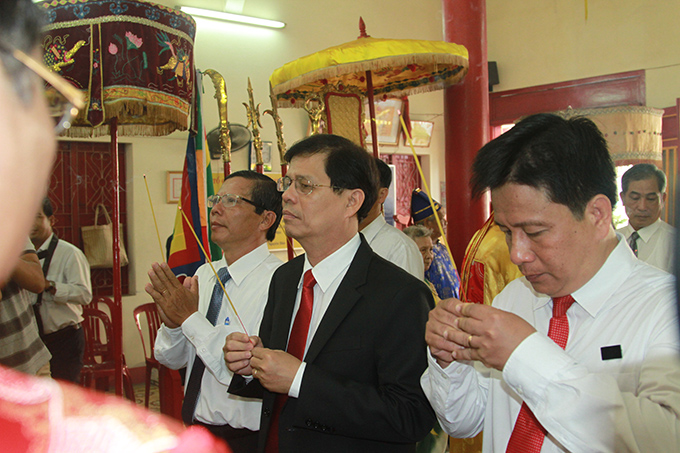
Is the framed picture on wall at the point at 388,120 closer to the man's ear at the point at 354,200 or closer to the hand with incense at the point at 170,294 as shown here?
the man's ear at the point at 354,200

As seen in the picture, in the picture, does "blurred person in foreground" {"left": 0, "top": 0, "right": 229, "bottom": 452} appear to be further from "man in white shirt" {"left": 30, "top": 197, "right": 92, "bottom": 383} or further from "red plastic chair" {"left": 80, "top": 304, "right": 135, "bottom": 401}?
"red plastic chair" {"left": 80, "top": 304, "right": 135, "bottom": 401}

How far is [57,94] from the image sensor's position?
359 mm

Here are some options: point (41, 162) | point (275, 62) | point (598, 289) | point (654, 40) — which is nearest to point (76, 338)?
point (598, 289)

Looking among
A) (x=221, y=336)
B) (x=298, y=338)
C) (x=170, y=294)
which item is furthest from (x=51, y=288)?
(x=298, y=338)

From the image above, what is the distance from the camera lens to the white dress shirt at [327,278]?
1.62 m

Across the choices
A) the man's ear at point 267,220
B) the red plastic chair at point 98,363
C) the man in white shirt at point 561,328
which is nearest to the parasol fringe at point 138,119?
the man's ear at point 267,220

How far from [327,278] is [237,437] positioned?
2.27 feet

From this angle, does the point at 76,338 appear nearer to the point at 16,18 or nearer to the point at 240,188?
the point at 240,188

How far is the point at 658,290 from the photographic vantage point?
3.29 ft

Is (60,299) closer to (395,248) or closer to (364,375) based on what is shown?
(395,248)

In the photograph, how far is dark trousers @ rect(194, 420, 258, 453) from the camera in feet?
5.94

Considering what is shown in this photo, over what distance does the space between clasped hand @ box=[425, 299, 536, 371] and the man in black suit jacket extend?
33 centimetres

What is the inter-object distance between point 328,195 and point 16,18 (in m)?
1.43

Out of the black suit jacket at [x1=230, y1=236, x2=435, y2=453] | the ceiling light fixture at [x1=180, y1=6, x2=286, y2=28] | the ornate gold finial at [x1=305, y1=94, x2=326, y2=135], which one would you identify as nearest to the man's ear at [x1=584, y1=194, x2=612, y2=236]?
the black suit jacket at [x1=230, y1=236, x2=435, y2=453]
